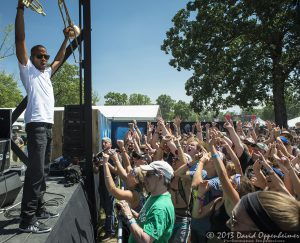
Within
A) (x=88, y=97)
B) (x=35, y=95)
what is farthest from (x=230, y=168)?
(x=35, y=95)

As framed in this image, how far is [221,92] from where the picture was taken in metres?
20.6

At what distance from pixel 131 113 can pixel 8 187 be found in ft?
71.4

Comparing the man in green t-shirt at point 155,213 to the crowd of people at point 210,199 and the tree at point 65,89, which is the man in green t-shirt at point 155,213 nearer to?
the crowd of people at point 210,199

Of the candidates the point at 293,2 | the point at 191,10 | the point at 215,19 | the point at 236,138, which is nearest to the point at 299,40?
the point at 293,2

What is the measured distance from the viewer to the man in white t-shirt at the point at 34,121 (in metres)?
2.82

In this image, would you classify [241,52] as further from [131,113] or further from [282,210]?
[282,210]

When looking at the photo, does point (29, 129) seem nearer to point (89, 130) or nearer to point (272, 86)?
point (89, 130)

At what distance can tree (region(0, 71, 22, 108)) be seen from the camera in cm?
4104

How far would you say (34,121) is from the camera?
9.64ft

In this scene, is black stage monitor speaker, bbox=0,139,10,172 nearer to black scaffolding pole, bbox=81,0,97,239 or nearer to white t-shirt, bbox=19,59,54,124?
white t-shirt, bbox=19,59,54,124

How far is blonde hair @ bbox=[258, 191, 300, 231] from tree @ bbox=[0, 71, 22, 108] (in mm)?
43756

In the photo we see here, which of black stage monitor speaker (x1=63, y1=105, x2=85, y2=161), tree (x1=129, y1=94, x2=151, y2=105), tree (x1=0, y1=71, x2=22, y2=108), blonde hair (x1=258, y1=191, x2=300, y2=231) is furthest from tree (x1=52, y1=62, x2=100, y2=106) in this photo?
blonde hair (x1=258, y1=191, x2=300, y2=231)

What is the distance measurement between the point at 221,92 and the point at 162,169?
60.5 ft

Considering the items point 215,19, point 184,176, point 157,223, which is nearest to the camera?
point 157,223
